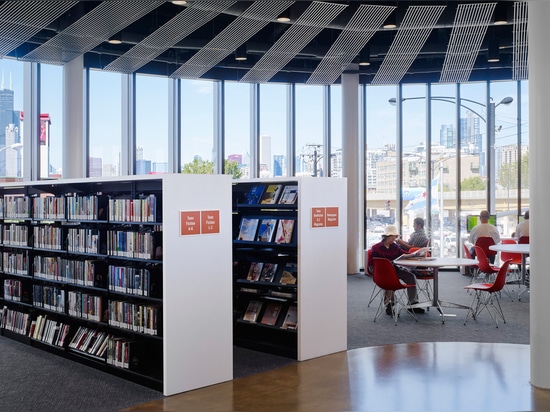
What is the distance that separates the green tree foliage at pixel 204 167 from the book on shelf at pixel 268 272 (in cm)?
609

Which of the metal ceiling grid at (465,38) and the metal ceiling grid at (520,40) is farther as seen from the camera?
the metal ceiling grid at (465,38)

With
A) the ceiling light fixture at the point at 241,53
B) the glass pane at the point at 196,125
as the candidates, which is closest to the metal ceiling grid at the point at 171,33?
the ceiling light fixture at the point at 241,53

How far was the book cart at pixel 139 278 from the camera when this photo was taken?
6199 millimetres

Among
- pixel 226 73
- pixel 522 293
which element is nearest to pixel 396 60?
pixel 226 73

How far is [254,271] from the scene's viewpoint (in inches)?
322

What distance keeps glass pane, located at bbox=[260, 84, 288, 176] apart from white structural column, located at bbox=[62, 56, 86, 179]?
464 cm

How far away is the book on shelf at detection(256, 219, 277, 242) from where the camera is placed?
7961 millimetres

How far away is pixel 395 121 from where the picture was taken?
15.5 meters

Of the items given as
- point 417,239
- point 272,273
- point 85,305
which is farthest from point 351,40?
point 85,305

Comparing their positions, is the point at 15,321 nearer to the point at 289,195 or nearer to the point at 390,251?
the point at 289,195

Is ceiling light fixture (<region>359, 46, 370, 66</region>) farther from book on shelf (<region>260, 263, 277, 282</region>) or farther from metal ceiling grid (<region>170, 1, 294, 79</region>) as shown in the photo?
book on shelf (<region>260, 263, 277, 282</region>)

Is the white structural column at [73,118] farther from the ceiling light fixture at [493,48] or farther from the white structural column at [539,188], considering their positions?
the white structural column at [539,188]

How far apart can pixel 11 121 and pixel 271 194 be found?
20.6 ft

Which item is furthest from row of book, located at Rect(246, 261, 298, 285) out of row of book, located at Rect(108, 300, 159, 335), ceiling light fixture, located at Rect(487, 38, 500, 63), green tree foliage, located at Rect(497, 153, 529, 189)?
green tree foliage, located at Rect(497, 153, 529, 189)
